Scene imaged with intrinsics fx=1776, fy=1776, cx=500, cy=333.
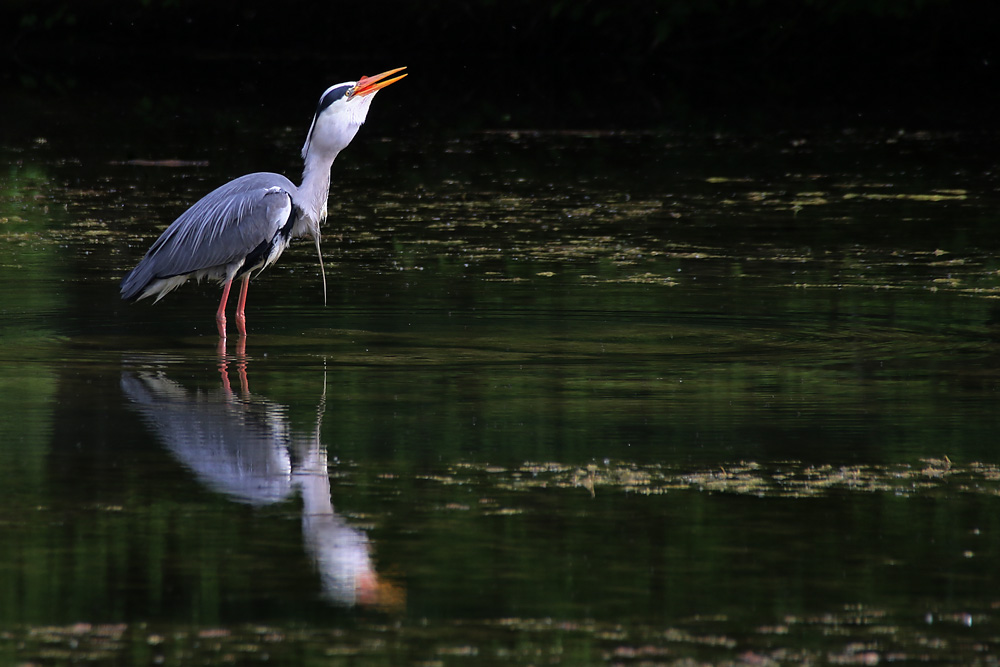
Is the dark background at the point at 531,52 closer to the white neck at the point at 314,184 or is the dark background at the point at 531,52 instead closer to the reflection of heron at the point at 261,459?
the white neck at the point at 314,184

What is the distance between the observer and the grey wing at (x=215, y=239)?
10203 millimetres

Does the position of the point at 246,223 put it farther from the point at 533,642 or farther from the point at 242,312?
the point at 533,642

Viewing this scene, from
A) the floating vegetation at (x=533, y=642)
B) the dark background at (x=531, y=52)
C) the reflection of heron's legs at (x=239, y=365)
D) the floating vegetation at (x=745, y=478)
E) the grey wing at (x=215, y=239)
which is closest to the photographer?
the floating vegetation at (x=533, y=642)

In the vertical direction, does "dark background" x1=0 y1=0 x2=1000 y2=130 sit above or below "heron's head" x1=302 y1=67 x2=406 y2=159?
above

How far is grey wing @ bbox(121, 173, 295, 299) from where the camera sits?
10.2 m

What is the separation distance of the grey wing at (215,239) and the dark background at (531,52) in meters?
16.4

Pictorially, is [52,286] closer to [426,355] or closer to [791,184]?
[426,355]

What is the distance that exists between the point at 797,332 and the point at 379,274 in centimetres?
322

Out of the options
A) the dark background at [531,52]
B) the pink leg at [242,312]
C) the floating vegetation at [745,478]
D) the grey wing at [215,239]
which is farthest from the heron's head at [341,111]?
the dark background at [531,52]

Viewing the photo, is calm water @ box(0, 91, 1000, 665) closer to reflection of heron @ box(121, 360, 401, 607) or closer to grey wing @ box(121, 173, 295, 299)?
reflection of heron @ box(121, 360, 401, 607)

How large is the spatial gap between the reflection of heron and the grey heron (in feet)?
6.30

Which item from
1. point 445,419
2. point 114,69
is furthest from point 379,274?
point 114,69

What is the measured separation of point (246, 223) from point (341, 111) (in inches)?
34.1

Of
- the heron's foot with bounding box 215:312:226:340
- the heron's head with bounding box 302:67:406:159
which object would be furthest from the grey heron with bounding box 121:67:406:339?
the heron's foot with bounding box 215:312:226:340
